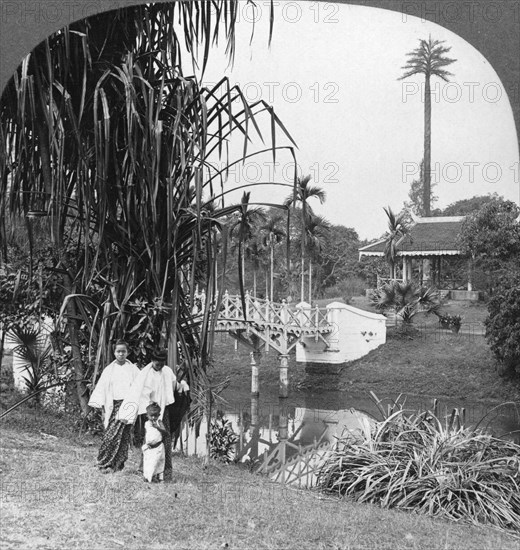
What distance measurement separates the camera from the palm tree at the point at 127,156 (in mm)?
5852

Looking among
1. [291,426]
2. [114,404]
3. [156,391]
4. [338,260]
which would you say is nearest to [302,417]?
[291,426]

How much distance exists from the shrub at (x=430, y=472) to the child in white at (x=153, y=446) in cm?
148

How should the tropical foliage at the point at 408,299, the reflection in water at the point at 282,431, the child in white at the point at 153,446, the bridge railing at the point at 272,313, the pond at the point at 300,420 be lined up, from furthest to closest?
the tropical foliage at the point at 408,299
the bridge railing at the point at 272,313
the pond at the point at 300,420
the reflection in water at the point at 282,431
the child in white at the point at 153,446

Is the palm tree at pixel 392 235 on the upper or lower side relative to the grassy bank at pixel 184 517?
upper

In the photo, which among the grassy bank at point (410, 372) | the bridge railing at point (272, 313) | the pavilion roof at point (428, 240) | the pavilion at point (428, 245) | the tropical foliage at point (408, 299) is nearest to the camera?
the bridge railing at point (272, 313)

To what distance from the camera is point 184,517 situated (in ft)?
12.9

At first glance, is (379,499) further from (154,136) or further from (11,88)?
(11,88)

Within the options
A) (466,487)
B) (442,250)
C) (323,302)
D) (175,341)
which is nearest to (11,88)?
(175,341)

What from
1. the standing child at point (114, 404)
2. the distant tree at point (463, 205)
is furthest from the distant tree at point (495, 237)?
the standing child at point (114, 404)

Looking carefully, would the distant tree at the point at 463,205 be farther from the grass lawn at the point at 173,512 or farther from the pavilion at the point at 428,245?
the grass lawn at the point at 173,512

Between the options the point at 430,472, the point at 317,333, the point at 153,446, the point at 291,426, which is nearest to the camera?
the point at 153,446

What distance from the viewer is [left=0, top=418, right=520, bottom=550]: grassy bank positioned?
3594mm

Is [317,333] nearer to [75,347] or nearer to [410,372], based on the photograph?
[410,372]

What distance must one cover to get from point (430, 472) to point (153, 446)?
197 cm
